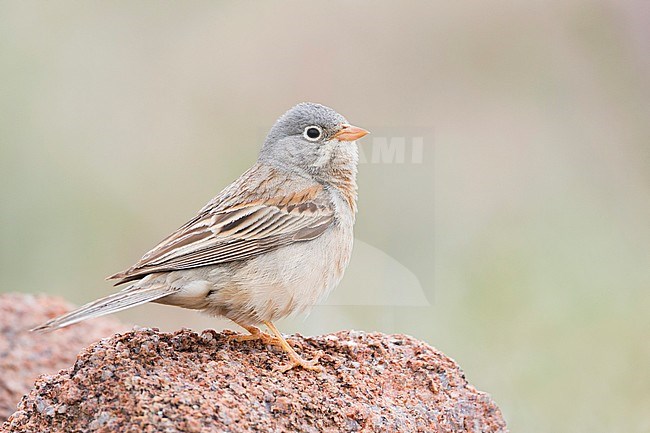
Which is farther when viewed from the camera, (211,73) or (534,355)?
(211,73)

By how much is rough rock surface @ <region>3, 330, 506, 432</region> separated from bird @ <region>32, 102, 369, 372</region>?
0.65 ft

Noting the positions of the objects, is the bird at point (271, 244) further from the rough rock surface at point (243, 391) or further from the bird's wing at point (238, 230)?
the rough rock surface at point (243, 391)

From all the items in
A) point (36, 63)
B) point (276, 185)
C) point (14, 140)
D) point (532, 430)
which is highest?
point (36, 63)

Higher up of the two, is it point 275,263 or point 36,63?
point 36,63

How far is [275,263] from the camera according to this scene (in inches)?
226

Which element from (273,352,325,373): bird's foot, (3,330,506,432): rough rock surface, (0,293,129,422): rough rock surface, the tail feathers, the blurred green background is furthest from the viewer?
the blurred green background

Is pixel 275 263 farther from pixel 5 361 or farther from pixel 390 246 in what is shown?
pixel 390 246

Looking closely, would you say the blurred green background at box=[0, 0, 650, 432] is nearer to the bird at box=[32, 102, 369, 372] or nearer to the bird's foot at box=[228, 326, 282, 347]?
the bird at box=[32, 102, 369, 372]

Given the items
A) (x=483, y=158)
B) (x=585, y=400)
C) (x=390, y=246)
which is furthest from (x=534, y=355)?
(x=483, y=158)

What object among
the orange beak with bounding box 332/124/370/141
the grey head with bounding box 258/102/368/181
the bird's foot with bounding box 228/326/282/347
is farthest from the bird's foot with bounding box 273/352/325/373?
the orange beak with bounding box 332/124/370/141

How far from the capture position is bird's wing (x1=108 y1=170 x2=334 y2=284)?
17.7ft

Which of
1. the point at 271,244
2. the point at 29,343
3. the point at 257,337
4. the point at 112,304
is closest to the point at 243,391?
the point at 112,304

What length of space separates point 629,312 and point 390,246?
2.33 metres

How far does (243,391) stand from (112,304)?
0.81m
